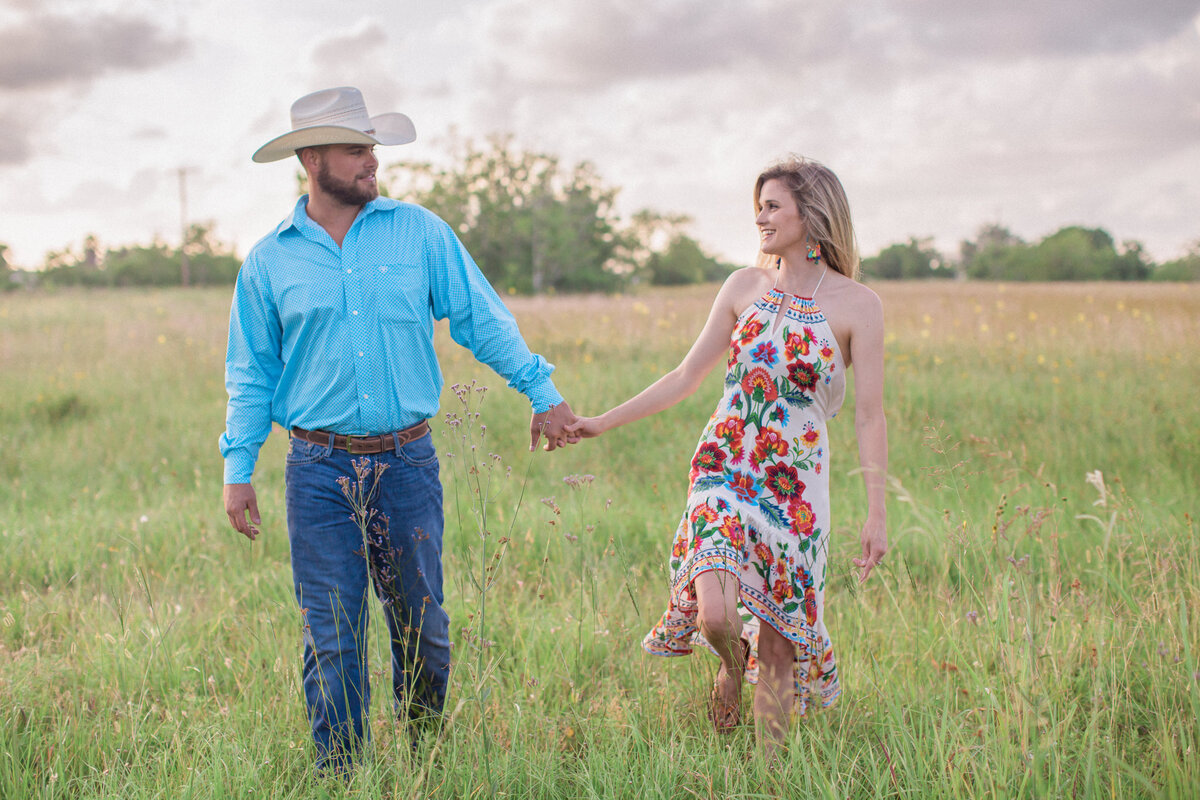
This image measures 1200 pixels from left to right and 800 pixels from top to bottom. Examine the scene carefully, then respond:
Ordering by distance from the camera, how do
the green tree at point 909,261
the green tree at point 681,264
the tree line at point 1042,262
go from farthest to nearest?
the green tree at point 909,261 → the green tree at point 681,264 → the tree line at point 1042,262

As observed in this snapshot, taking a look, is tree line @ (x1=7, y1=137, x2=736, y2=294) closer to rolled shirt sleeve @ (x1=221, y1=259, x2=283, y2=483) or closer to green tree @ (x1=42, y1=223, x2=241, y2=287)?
green tree @ (x1=42, y1=223, x2=241, y2=287)

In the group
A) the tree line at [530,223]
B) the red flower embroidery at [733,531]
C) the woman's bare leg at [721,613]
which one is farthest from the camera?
the tree line at [530,223]

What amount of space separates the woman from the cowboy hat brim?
136 centimetres

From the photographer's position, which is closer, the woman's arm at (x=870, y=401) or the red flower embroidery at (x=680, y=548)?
the woman's arm at (x=870, y=401)

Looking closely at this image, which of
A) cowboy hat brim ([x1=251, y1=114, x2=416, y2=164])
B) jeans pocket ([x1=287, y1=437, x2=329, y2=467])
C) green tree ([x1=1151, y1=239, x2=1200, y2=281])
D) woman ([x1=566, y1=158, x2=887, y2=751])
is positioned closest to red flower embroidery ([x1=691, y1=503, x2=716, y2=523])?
woman ([x1=566, y1=158, x2=887, y2=751])

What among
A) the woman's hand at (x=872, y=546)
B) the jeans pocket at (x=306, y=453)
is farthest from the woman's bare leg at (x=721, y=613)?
the jeans pocket at (x=306, y=453)

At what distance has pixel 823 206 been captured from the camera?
284cm

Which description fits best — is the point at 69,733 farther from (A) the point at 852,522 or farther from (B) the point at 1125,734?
(A) the point at 852,522

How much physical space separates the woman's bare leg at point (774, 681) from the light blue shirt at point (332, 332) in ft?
4.59

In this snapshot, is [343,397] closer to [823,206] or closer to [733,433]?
[733,433]

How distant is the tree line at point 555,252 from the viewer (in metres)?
41.1

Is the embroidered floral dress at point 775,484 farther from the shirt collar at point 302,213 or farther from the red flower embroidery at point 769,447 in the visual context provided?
the shirt collar at point 302,213

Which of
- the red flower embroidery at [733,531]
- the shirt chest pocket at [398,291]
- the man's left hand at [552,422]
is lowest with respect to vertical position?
the red flower embroidery at [733,531]

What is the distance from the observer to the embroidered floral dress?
276 centimetres
